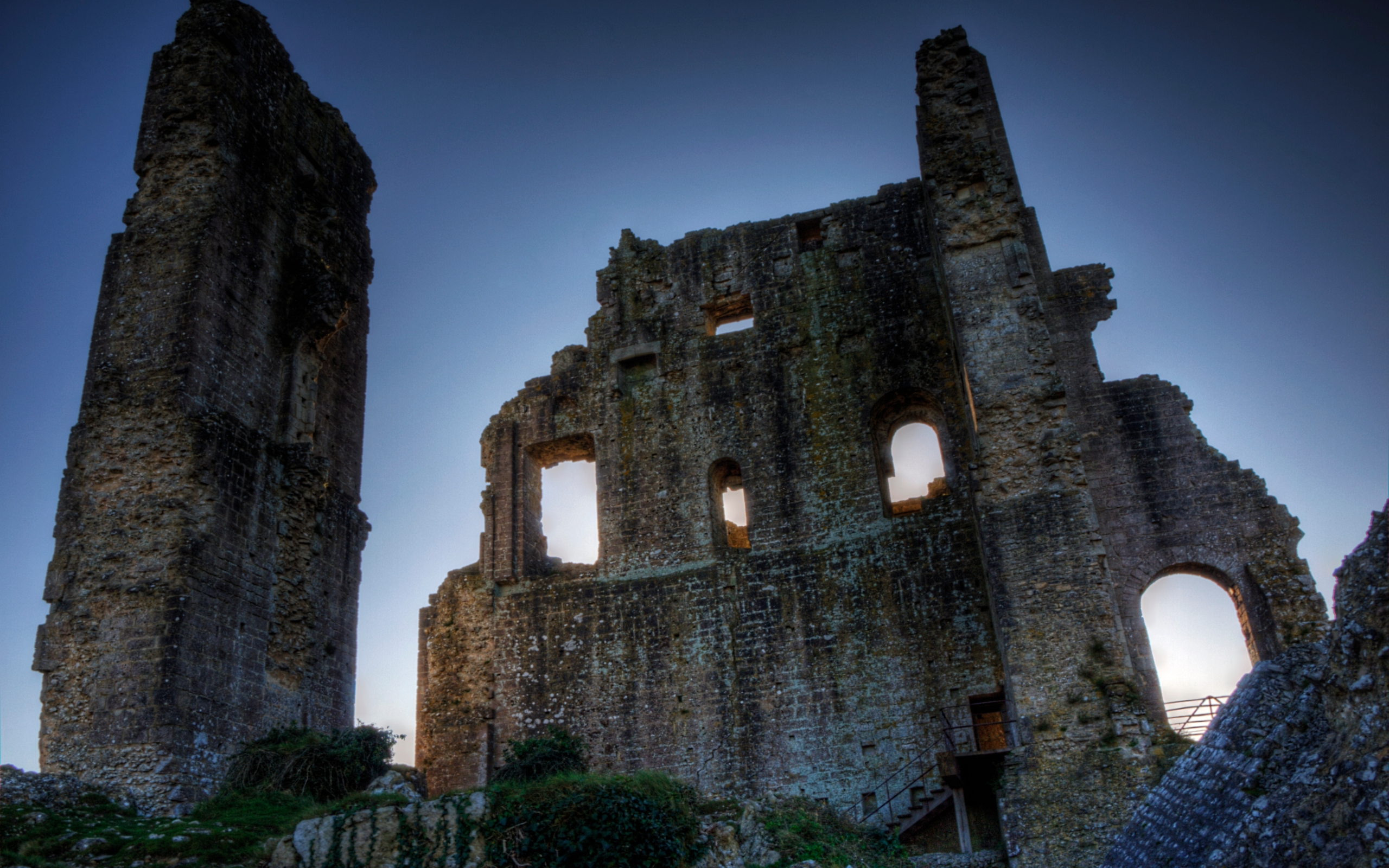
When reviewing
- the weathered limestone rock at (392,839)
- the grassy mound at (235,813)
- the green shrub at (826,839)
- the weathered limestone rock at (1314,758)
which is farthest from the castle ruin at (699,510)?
the weathered limestone rock at (1314,758)

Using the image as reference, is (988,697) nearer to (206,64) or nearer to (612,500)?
(612,500)

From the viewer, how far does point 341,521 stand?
13.8 meters

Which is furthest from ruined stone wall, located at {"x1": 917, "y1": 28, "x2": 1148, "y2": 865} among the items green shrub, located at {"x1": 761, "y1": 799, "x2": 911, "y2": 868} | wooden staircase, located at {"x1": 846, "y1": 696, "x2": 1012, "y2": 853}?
green shrub, located at {"x1": 761, "y1": 799, "x2": 911, "y2": 868}

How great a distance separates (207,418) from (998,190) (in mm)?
10893

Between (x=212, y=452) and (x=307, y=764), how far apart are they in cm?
360

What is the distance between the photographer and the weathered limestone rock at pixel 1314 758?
3.83m

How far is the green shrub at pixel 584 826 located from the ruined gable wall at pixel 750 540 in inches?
161

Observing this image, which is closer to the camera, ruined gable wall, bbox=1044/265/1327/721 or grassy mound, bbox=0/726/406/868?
grassy mound, bbox=0/726/406/868

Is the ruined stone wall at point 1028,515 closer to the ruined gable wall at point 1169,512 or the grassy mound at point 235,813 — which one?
the ruined gable wall at point 1169,512

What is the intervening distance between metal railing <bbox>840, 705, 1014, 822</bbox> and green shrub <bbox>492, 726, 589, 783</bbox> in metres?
3.89

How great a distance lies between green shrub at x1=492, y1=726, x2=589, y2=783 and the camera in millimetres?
14289

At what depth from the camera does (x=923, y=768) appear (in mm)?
13422

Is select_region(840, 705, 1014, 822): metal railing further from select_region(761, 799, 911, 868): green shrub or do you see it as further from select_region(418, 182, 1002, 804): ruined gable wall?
select_region(761, 799, 911, 868): green shrub

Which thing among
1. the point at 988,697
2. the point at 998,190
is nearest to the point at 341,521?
the point at 988,697
